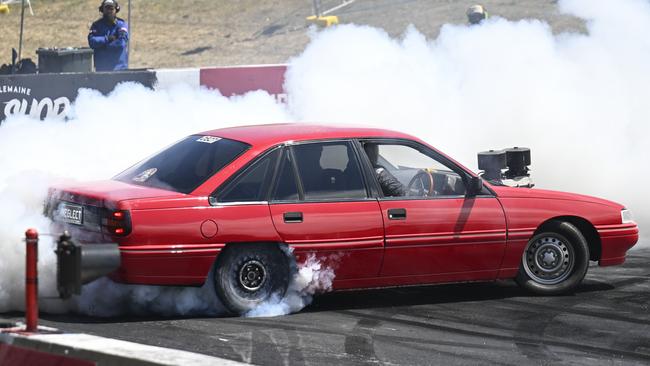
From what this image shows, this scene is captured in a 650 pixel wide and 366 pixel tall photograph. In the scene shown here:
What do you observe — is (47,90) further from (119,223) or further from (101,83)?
(119,223)

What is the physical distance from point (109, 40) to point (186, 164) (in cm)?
966

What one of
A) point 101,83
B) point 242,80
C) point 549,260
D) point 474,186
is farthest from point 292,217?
point 242,80

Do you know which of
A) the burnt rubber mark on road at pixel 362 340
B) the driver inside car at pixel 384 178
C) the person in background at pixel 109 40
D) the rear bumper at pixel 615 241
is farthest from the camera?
the person in background at pixel 109 40

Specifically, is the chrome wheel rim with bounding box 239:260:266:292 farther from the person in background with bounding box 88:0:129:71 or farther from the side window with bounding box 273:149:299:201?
the person in background with bounding box 88:0:129:71

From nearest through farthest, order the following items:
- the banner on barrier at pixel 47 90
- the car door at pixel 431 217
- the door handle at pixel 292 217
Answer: the door handle at pixel 292 217
the car door at pixel 431 217
the banner on barrier at pixel 47 90

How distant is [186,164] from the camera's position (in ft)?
29.7

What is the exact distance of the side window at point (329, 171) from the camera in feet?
29.4

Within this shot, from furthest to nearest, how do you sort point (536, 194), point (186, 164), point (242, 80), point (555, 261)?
point (242, 80) → point (555, 261) → point (536, 194) → point (186, 164)

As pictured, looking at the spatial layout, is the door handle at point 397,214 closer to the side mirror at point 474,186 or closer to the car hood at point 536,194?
the side mirror at point 474,186

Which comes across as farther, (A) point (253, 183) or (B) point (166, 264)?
(A) point (253, 183)

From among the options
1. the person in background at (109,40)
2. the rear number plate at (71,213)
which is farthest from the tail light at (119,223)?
the person in background at (109,40)

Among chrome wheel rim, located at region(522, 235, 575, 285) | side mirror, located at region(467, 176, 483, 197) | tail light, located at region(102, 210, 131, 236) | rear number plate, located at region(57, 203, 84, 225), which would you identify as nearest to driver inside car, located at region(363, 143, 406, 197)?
side mirror, located at region(467, 176, 483, 197)

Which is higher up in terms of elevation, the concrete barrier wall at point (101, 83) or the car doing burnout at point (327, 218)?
the concrete barrier wall at point (101, 83)

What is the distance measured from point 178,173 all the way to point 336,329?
164 cm
